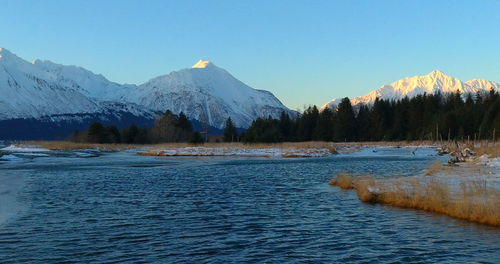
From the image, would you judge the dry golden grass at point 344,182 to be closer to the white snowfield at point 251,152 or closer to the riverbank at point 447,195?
the riverbank at point 447,195

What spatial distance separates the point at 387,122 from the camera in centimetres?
15825

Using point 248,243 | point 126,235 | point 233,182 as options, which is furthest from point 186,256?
point 233,182

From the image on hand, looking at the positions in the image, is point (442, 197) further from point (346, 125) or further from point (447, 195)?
point (346, 125)

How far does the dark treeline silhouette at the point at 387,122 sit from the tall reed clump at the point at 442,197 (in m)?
93.9

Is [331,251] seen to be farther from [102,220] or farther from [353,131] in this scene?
[353,131]

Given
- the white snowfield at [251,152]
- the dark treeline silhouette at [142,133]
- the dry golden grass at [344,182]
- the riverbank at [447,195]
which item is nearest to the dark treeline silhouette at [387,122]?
the white snowfield at [251,152]

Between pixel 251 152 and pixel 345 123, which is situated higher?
pixel 345 123

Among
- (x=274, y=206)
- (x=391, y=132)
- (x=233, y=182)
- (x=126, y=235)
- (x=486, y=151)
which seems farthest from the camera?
(x=391, y=132)

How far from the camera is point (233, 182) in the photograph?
39.2 metres

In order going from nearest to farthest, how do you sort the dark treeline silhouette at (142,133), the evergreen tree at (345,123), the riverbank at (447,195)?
1. the riverbank at (447,195)
2. the dark treeline silhouette at (142,133)
3. the evergreen tree at (345,123)

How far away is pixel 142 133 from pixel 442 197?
145906 mm

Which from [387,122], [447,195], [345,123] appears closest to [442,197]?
[447,195]

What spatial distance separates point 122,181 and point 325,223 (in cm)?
2424

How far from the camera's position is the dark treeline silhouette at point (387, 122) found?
126 metres
